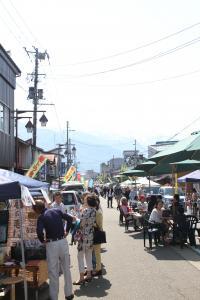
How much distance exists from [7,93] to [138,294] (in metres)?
22.3

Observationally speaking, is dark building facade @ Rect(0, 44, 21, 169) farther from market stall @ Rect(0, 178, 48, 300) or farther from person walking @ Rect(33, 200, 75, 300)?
person walking @ Rect(33, 200, 75, 300)

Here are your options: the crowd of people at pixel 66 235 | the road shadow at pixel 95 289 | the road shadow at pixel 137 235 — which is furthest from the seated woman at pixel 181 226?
the road shadow at pixel 95 289

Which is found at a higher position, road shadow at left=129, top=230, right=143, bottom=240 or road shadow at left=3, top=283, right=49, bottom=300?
road shadow at left=129, top=230, right=143, bottom=240

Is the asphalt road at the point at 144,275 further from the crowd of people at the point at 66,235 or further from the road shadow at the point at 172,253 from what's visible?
the crowd of people at the point at 66,235

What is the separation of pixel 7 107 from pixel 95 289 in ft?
70.9

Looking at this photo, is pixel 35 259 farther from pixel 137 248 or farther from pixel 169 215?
pixel 169 215

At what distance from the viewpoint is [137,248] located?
1622 centimetres

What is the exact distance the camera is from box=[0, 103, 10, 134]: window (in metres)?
29.1

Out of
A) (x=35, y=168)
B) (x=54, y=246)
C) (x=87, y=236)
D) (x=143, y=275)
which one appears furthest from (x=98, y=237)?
(x=35, y=168)

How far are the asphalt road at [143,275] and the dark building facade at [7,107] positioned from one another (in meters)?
14.0

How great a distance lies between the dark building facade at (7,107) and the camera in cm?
2850

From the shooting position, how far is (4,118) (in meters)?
29.9

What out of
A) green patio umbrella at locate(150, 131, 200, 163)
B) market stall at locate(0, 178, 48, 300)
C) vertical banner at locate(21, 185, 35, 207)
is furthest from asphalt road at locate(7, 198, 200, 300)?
green patio umbrella at locate(150, 131, 200, 163)

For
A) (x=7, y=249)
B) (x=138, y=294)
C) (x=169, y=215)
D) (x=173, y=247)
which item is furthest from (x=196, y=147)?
(x=169, y=215)
